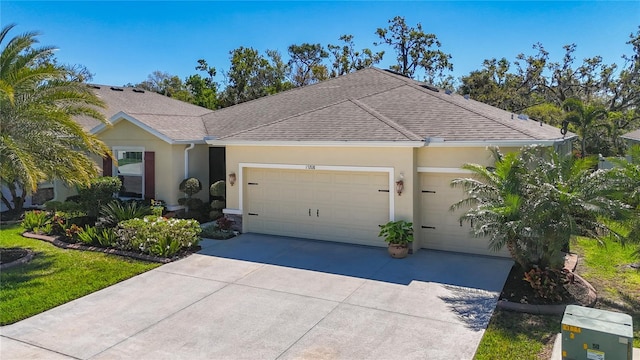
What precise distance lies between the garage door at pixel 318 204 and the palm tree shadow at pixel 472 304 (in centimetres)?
349

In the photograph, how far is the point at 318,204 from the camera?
12516 mm

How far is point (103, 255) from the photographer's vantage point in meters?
11.2

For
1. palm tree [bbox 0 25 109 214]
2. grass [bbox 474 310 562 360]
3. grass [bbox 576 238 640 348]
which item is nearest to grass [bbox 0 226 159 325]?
palm tree [bbox 0 25 109 214]

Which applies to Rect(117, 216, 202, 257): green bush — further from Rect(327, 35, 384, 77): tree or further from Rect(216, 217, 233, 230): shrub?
Rect(327, 35, 384, 77): tree

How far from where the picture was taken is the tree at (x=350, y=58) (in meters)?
38.0

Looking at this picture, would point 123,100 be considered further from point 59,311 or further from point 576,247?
point 576,247

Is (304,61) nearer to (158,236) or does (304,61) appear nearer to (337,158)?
(337,158)

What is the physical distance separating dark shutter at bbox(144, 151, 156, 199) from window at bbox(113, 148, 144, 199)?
0.26 metres

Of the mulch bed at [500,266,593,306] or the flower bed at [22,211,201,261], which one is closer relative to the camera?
the mulch bed at [500,266,593,306]

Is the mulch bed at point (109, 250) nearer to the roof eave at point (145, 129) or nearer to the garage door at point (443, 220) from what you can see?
the roof eave at point (145, 129)

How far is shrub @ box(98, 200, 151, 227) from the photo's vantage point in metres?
12.5

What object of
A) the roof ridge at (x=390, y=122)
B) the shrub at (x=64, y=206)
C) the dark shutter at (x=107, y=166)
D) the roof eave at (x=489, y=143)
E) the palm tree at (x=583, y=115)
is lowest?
the shrub at (x=64, y=206)

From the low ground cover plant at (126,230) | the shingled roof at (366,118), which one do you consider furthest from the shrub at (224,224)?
the shingled roof at (366,118)

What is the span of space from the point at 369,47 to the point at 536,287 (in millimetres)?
32954
